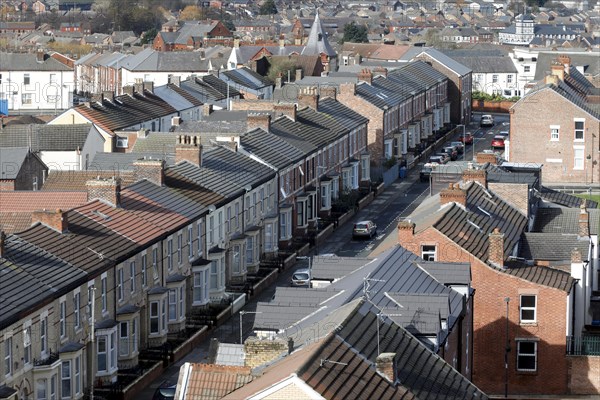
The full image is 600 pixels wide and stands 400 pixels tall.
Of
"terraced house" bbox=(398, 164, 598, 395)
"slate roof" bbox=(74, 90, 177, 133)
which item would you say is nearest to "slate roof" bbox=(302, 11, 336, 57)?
"slate roof" bbox=(74, 90, 177, 133)

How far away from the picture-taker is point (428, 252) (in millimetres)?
48125

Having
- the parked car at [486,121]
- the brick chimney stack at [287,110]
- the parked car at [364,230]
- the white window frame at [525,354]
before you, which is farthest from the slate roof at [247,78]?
the white window frame at [525,354]

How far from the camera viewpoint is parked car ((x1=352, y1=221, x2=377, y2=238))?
7412cm

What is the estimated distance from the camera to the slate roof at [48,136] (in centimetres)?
8162

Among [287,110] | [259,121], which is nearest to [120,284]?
[259,121]

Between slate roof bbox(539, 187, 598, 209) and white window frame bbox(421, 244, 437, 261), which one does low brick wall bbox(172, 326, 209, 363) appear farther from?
slate roof bbox(539, 187, 598, 209)

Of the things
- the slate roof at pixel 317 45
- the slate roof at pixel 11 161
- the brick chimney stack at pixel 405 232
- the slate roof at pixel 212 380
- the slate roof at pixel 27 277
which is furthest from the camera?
the slate roof at pixel 317 45

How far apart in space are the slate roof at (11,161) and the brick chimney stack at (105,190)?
18643mm

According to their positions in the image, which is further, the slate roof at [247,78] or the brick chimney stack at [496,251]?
the slate roof at [247,78]

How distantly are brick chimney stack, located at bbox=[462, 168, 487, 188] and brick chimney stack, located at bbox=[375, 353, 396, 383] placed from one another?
28036 millimetres

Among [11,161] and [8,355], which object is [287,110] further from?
[8,355]

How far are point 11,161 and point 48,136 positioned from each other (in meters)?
10.00

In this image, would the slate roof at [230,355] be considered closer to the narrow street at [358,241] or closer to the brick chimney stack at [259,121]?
the narrow street at [358,241]

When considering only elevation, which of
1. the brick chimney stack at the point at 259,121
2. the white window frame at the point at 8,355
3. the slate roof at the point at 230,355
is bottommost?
the white window frame at the point at 8,355
